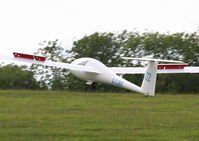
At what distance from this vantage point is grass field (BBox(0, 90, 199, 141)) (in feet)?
52.9

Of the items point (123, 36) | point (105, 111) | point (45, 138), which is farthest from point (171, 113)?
point (123, 36)

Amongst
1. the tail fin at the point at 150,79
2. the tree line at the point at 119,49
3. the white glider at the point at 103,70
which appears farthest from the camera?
the tree line at the point at 119,49

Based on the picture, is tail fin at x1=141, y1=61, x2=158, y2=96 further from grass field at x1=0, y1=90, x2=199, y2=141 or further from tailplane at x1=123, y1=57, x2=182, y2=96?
grass field at x1=0, y1=90, x2=199, y2=141

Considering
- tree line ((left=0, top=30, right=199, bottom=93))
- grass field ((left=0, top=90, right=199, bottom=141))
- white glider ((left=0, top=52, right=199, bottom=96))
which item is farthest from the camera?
tree line ((left=0, top=30, right=199, bottom=93))

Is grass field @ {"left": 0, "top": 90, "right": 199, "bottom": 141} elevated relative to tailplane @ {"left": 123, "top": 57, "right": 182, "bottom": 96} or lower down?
lower down

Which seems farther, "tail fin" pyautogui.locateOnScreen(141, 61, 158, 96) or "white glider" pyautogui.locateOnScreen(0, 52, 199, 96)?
"white glider" pyautogui.locateOnScreen(0, 52, 199, 96)

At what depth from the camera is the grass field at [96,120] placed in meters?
16.1

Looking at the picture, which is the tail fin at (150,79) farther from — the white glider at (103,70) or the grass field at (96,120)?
the grass field at (96,120)

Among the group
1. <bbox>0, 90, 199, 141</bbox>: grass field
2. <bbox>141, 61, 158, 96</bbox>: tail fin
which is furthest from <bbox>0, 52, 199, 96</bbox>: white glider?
<bbox>0, 90, 199, 141</bbox>: grass field

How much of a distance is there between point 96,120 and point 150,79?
10.8 meters

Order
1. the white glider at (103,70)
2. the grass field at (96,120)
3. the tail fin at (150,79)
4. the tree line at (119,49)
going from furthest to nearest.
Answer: the tree line at (119,49)
the white glider at (103,70)
the tail fin at (150,79)
the grass field at (96,120)

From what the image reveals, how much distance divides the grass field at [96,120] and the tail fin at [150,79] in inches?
102

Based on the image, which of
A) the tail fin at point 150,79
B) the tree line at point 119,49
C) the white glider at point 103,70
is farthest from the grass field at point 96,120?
the tree line at point 119,49

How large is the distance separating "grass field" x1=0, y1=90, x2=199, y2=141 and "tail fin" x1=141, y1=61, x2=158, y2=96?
2.60 meters
